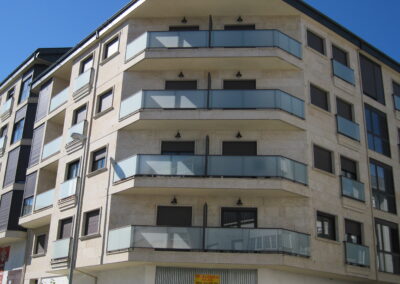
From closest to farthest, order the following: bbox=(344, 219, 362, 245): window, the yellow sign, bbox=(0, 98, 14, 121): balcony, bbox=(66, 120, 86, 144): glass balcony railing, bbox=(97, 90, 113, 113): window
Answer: the yellow sign → bbox=(344, 219, 362, 245): window → bbox=(97, 90, 113, 113): window → bbox=(66, 120, 86, 144): glass balcony railing → bbox=(0, 98, 14, 121): balcony

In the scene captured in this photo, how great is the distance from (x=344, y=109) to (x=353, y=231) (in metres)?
5.46

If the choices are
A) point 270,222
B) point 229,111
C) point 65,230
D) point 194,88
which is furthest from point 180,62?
point 65,230

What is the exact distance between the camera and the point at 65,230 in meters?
22.7

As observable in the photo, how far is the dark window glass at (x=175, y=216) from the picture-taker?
1947 cm

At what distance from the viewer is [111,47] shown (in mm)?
23984

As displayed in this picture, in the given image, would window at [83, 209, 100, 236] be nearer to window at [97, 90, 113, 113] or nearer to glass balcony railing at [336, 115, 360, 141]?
window at [97, 90, 113, 113]

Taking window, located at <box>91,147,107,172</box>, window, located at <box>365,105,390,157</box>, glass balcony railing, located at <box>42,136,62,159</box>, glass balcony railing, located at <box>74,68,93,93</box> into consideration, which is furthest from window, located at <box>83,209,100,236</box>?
window, located at <box>365,105,390,157</box>

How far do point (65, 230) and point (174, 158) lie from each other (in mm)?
6862

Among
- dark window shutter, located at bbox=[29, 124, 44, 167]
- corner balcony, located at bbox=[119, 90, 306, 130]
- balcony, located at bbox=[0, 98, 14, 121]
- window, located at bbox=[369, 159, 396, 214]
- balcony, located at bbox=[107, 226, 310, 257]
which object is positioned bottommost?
balcony, located at bbox=[107, 226, 310, 257]

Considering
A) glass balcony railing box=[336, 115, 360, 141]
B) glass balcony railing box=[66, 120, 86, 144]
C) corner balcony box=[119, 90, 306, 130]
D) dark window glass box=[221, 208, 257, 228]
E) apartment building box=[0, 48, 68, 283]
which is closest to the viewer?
dark window glass box=[221, 208, 257, 228]

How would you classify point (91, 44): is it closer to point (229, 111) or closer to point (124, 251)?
point (229, 111)

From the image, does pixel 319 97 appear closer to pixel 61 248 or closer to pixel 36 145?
pixel 61 248

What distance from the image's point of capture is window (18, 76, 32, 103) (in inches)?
1204

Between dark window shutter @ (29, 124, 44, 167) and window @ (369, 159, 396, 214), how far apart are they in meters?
16.6
